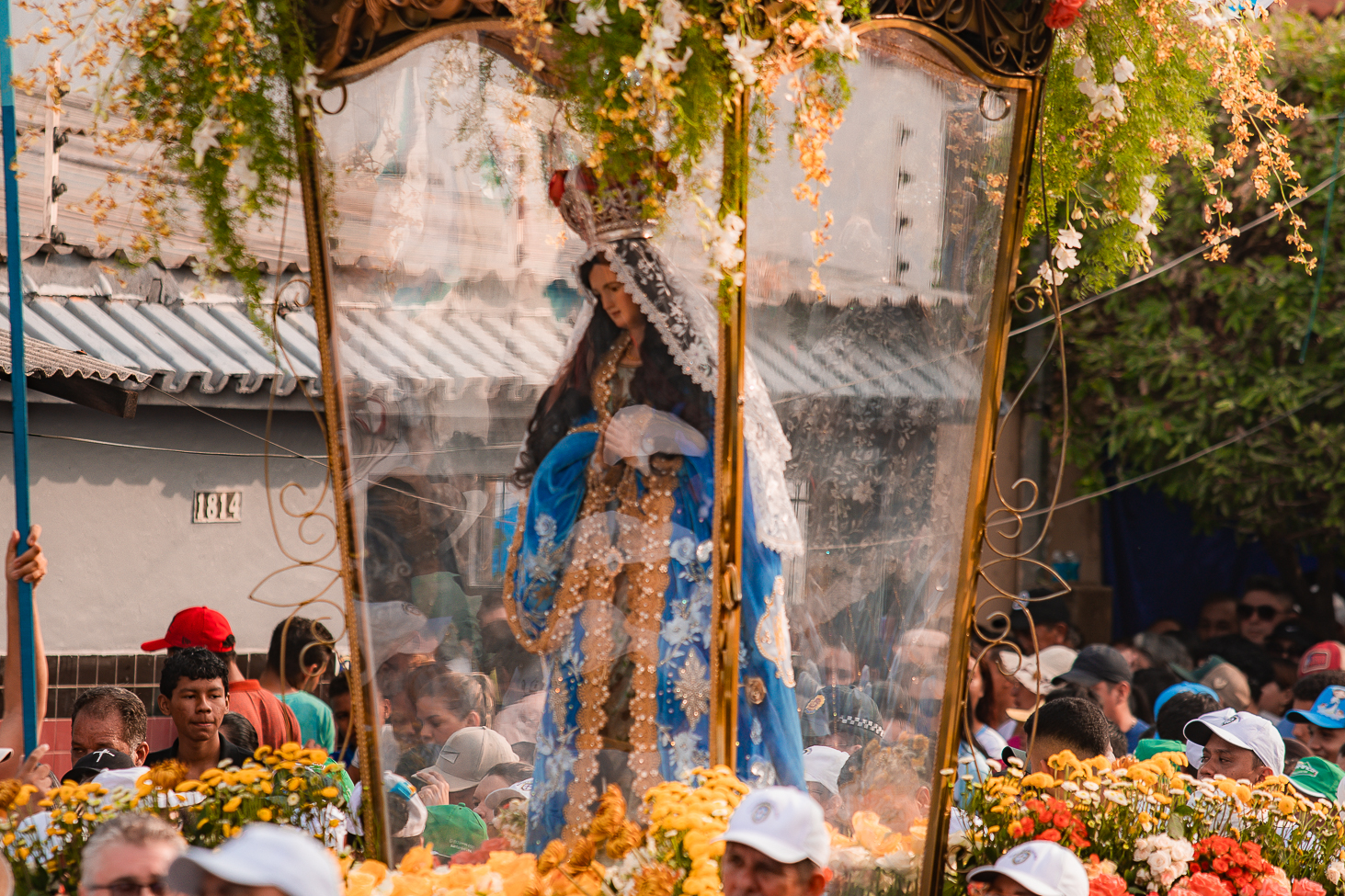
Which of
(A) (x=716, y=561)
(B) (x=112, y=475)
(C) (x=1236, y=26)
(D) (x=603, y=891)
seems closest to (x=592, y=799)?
(D) (x=603, y=891)

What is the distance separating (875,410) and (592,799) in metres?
1.21

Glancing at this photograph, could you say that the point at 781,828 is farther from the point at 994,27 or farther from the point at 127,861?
the point at 994,27

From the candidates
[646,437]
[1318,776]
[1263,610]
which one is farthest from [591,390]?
[1263,610]

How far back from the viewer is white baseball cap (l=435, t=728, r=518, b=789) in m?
3.15

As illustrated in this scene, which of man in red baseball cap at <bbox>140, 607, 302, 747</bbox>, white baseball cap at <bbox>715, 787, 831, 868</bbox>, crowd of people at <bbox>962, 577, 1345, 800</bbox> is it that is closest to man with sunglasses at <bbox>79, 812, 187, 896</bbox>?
white baseball cap at <bbox>715, 787, 831, 868</bbox>

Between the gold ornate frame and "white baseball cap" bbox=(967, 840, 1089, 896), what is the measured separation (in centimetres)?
48

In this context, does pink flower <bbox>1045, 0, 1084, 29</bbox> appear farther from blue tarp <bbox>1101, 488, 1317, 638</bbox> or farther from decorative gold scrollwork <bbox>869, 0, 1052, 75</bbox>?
blue tarp <bbox>1101, 488, 1317, 638</bbox>

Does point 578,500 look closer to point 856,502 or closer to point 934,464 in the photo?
point 856,502

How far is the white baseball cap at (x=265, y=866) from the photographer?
1938 millimetres

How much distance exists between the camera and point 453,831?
3.14m

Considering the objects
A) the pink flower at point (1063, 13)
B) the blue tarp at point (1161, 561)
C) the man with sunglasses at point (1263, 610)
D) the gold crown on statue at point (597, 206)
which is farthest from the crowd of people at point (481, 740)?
the blue tarp at point (1161, 561)

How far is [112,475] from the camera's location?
6.12 meters

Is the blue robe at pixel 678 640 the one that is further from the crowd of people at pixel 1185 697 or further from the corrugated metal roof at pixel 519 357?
the crowd of people at pixel 1185 697

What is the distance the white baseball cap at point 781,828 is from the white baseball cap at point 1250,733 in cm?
219
